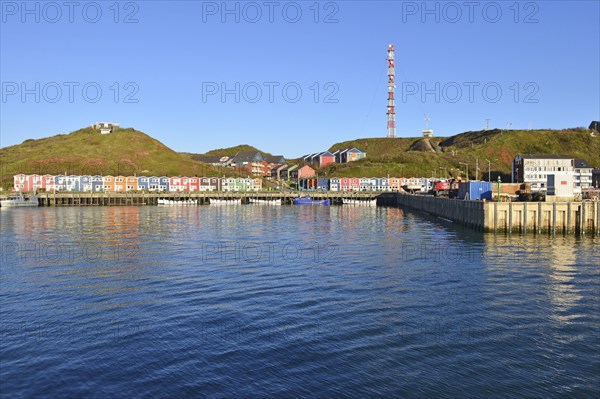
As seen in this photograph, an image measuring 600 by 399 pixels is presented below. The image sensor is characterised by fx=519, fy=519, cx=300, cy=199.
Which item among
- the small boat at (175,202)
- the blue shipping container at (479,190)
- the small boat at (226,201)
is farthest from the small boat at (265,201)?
the blue shipping container at (479,190)

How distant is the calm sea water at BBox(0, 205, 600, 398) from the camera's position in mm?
17844

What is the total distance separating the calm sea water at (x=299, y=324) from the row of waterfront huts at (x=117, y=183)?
13392cm

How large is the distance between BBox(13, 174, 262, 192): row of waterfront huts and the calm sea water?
134 m

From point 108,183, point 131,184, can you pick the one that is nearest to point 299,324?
point 108,183

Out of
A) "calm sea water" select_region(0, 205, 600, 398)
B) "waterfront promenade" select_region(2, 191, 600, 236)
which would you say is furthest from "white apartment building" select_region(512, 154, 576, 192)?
"calm sea water" select_region(0, 205, 600, 398)

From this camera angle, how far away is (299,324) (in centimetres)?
2433

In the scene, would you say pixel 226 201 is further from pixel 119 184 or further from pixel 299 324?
pixel 299 324

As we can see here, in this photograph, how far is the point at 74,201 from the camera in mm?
154625

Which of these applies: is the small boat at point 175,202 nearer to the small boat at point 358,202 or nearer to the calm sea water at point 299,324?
the small boat at point 358,202

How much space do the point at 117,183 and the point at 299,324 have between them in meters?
167

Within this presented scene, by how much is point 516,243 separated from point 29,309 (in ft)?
150

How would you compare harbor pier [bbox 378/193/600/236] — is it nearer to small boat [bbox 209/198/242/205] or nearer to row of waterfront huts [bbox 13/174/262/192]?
small boat [bbox 209/198/242/205]

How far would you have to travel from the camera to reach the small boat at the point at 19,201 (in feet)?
465

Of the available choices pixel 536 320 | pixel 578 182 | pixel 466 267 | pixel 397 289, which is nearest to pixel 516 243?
pixel 466 267
